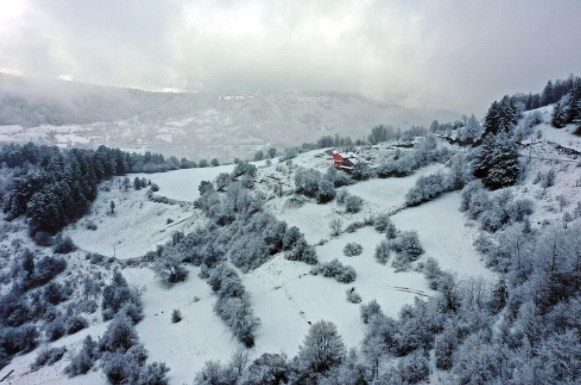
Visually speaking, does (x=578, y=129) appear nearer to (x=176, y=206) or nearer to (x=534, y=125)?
(x=534, y=125)

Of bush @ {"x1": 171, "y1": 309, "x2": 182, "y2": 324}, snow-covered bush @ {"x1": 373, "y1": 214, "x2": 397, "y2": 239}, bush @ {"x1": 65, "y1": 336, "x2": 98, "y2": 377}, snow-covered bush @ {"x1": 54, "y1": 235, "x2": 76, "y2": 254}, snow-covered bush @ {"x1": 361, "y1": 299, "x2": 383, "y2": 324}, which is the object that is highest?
snow-covered bush @ {"x1": 373, "y1": 214, "x2": 397, "y2": 239}

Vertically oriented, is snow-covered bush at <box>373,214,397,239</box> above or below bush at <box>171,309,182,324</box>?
above

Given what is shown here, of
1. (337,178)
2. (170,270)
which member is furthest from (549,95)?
(170,270)

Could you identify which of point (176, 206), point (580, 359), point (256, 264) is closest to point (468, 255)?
point (580, 359)

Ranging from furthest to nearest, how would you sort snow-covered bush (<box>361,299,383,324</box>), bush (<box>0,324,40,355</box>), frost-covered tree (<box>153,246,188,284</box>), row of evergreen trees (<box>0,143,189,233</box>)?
row of evergreen trees (<box>0,143,189,233</box>) < frost-covered tree (<box>153,246,188,284</box>) < bush (<box>0,324,40,355</box>) < snow-covered bush (<box>361,299,383,324</box>)

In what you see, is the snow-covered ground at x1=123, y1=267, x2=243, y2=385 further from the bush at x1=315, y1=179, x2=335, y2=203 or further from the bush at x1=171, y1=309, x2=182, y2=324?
the bush at x1=315, y1=179, x2=335, y2=203

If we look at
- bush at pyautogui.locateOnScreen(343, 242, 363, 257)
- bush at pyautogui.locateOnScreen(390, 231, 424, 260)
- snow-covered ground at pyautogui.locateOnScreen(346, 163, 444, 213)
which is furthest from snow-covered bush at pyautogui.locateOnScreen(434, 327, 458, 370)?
snow-covered ground at pyautogui.locateOnScreen(346, 163, 444, 213)

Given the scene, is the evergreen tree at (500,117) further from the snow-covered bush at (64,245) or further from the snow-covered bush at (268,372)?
the snow-covered bush at (64,245)
